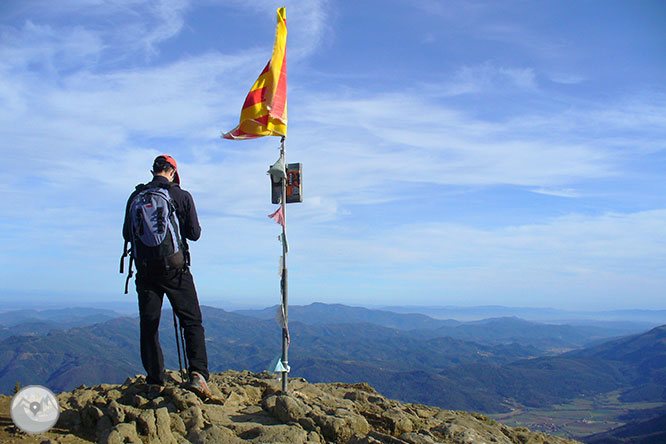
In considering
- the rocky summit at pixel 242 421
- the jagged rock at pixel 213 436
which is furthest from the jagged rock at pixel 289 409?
the jagged rock at pixel 213 436

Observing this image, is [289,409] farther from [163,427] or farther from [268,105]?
[268,105]

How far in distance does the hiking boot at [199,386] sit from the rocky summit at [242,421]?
0.37ft

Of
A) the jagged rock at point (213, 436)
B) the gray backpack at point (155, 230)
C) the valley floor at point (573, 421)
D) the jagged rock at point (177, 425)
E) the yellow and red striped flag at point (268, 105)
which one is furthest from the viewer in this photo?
the valley floor at point (573, 421)

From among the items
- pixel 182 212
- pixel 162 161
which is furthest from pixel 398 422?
pixel 162 161

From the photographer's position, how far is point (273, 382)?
9500 millimetres

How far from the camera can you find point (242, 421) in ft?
22.7

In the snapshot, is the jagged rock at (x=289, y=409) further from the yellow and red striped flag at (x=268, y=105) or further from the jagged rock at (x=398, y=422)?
the yellow and red striped flag at (x=268, y=105)

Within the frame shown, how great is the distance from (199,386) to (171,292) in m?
1.58

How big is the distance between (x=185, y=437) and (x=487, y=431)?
505 cm

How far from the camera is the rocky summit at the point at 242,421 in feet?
20.3

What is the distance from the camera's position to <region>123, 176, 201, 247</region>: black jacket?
7.46m

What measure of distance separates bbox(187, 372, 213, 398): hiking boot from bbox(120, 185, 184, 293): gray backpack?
6.15 ft

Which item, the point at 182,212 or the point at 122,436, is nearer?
the point at 122,436

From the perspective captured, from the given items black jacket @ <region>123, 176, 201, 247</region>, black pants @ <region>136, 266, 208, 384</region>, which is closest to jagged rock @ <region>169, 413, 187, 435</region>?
black pants @ <region>136, 266, 208, 384</region>
